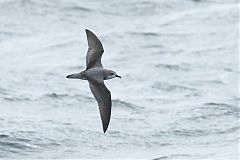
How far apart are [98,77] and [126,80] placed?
9.13m

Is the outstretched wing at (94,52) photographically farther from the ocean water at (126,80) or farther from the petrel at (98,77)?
the ocean water at (126,80)

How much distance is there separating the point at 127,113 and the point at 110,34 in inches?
293

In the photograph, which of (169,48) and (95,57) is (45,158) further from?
(169,48)

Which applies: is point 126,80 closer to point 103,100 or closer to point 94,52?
point 94,52

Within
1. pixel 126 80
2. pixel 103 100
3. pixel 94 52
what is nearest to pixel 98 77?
pixel 103 100

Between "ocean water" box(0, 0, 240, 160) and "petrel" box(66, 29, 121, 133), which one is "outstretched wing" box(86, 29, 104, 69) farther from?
"ocean water" box(0, 0, 240, 160)

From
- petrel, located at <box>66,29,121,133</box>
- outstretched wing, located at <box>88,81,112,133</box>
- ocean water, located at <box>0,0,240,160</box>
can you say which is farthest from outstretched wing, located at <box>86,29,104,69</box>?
ocean water, located at <box>0,0,240,160</box>

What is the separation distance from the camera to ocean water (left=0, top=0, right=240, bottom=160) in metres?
17.9

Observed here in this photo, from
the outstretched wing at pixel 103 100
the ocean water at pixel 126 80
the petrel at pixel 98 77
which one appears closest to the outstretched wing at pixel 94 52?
the petrel at pixel 98 77

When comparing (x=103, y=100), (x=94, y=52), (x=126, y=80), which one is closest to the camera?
(x=103, y=100)

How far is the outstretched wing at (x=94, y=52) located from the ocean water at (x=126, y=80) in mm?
3227

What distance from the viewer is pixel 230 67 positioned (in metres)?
24.3

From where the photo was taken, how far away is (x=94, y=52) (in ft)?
46.6

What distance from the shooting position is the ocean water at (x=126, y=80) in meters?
17.9
